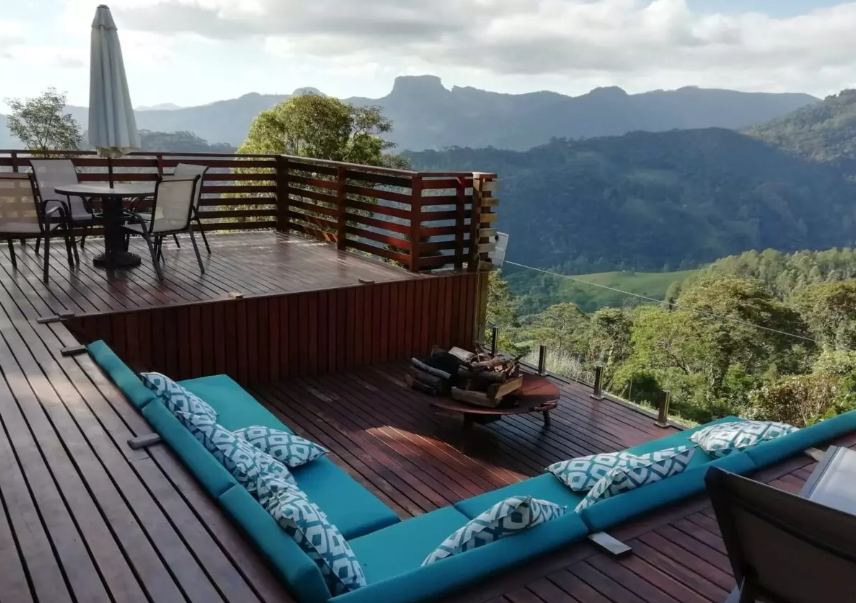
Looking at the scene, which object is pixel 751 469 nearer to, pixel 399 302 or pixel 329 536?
pixel 329 536

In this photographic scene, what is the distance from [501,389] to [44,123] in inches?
695

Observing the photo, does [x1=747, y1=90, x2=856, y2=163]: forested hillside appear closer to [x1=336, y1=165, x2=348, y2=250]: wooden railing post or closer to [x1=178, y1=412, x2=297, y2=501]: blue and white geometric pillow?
[x1=336, y1=165, x2=348, y2=250]: wooden railing post

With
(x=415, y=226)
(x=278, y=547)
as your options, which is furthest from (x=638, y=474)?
(x=415, y=226)

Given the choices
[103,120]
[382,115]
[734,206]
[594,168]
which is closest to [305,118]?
[382,115]

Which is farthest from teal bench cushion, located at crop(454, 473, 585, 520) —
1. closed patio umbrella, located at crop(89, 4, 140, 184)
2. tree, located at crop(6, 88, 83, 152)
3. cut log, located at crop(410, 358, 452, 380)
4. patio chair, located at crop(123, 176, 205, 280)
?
tree, located at crop(6, 88, 83, 152)

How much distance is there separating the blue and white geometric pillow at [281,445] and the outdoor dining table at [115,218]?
3053 millimetres

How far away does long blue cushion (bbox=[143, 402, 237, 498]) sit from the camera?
6.68 ft

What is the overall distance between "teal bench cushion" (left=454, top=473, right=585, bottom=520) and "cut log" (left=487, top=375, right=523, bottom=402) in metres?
1.11

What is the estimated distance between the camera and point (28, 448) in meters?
2.35

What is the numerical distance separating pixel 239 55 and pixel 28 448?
105 feet

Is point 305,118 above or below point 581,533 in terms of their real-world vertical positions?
above

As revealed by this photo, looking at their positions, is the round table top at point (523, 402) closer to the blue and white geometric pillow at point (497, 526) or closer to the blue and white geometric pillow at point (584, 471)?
the blue and white geometric pillow at point (584, 471)

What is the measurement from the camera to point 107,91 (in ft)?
19.8

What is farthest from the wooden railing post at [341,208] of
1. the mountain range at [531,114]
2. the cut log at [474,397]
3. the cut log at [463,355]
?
the mountain range at [531,114]
